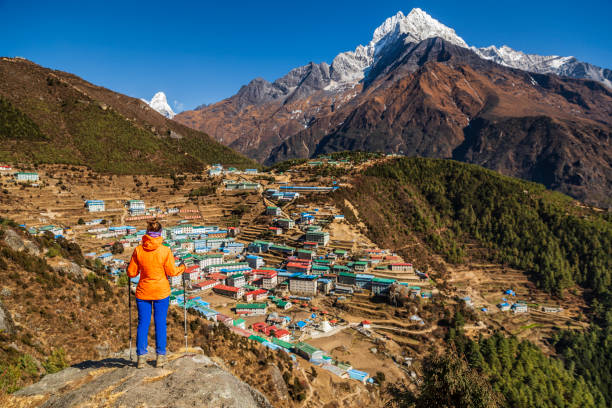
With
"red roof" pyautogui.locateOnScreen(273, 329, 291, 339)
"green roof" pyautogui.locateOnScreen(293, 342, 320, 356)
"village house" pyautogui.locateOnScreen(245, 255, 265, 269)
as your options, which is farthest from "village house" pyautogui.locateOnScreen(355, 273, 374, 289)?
"village house" pyautogui.locateOnScreen(245, 255, 265, 269)

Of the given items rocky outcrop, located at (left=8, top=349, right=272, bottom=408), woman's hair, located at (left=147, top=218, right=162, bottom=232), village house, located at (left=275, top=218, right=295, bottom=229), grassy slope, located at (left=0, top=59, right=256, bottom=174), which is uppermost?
grassy slope, located at (left=0, top=59, right=256, bottom=174)

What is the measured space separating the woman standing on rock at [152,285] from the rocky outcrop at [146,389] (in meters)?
0.44

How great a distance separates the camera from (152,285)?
6.32 metres

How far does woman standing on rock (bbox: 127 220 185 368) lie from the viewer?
20.6 feet

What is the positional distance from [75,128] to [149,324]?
319 ft

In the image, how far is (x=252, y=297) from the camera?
44.3 m

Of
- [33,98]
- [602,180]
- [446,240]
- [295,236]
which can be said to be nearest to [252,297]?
[295,236]

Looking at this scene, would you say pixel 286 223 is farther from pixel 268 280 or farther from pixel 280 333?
pixel 280 333

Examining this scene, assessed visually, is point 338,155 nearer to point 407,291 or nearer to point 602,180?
point 407,291

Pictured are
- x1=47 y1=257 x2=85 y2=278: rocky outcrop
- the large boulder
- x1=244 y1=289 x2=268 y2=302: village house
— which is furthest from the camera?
x1=244 y1=289 x2=268 y2=302: village house

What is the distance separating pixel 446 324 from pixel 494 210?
44.7m

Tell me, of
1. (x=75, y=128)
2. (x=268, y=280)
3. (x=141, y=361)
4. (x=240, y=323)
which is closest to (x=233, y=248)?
(x=268, y=280)

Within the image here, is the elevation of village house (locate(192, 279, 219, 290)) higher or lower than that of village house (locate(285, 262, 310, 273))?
lower

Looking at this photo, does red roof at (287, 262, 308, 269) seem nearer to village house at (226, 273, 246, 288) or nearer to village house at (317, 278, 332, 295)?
village house at (317, 278, 332, 295)
